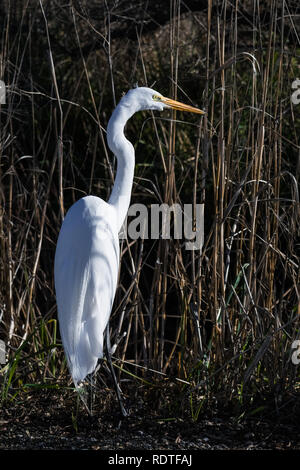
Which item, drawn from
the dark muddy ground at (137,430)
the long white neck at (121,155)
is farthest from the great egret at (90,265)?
the dark muddy ground at (137,430)

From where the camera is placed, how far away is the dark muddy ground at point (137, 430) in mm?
2324

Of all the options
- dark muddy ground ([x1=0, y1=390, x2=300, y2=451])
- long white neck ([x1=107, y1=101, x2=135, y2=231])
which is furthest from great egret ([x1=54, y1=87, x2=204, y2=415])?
dark muddy ground ([x1=0, y1=390, x2=300, y2=451])

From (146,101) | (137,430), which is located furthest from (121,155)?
(137,430)

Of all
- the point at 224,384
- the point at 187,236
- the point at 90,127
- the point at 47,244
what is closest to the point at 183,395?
the point at 224,384

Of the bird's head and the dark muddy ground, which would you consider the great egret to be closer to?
the bird's head

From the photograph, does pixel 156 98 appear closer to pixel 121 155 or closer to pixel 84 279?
pixel 121 155

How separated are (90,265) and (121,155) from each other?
427 millimetres

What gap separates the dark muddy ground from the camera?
232 centimetres

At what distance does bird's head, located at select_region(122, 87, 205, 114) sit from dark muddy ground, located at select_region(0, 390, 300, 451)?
3.75ft

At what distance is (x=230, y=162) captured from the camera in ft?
8.70

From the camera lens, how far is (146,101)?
98.8 inches

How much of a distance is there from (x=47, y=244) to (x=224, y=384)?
1.96 metres

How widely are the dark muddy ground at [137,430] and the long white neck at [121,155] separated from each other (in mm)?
738
